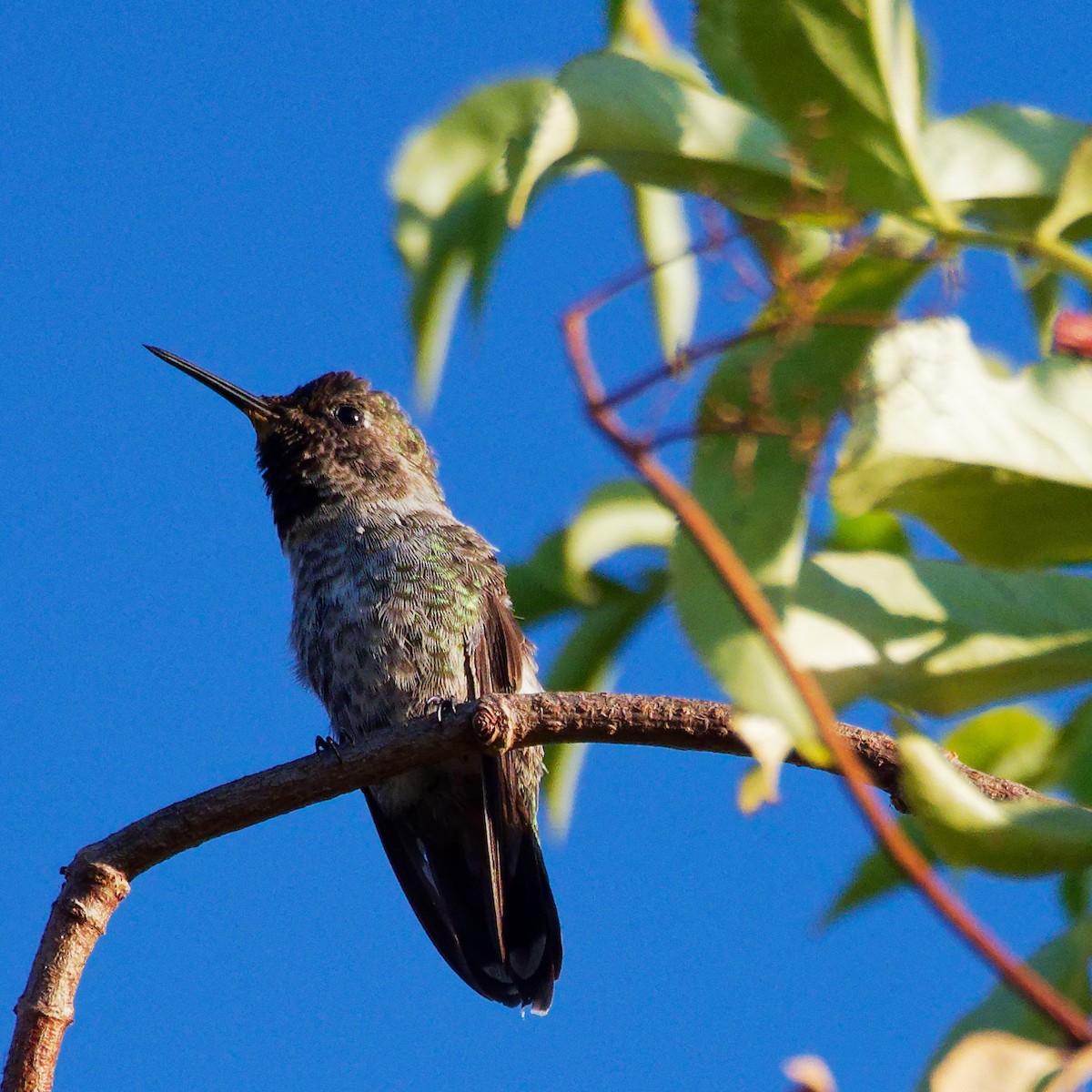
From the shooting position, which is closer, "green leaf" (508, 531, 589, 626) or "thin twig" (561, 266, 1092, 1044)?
"thin twig" (561, 266, 1092, 1044)

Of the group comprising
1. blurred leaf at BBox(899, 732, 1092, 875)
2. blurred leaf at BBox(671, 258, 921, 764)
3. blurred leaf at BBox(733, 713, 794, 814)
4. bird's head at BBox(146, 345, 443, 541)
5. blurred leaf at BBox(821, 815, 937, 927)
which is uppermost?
bird's head at BBox(146, 345, 443, 541)

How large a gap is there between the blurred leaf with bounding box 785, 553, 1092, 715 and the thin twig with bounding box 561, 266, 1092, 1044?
6cm

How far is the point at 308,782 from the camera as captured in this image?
2.90 metres

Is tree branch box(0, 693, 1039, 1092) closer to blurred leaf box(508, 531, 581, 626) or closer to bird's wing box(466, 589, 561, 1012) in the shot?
blurred leaf box(508, 531, 581, 626)

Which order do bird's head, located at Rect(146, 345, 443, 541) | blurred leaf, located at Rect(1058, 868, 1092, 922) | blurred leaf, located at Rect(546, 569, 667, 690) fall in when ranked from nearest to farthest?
blurred leaf, located at Rect(1058, 868, 1092, 922)
blurred leaf, located at Rect(546, 569, 667, 690)
bird's head, located at Rect(146, 345, 443, 541)

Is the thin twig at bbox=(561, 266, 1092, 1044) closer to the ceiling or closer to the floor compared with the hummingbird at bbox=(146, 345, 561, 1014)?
closer to the floor

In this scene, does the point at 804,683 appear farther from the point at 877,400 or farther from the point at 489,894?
the point at 489,894

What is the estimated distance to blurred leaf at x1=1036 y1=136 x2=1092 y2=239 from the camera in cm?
103

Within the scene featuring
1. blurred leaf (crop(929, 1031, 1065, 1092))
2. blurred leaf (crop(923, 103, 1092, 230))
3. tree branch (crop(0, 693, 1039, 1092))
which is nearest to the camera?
blurred leaf (crop(929, 1031, 1065, 1092))

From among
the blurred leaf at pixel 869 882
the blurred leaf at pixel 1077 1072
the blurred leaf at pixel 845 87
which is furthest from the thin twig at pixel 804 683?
the blurred leaf at pixel 869 882

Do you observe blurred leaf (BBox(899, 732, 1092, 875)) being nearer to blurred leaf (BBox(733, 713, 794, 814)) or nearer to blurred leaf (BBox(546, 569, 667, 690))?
blurred leaf (BBox(733, 713, 794, 814))

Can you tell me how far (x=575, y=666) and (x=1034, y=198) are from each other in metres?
1.56

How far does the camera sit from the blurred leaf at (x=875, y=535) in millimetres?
2213

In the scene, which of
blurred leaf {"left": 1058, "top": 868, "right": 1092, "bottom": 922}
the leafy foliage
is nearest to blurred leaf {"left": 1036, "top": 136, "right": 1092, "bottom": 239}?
the leafy foliage
